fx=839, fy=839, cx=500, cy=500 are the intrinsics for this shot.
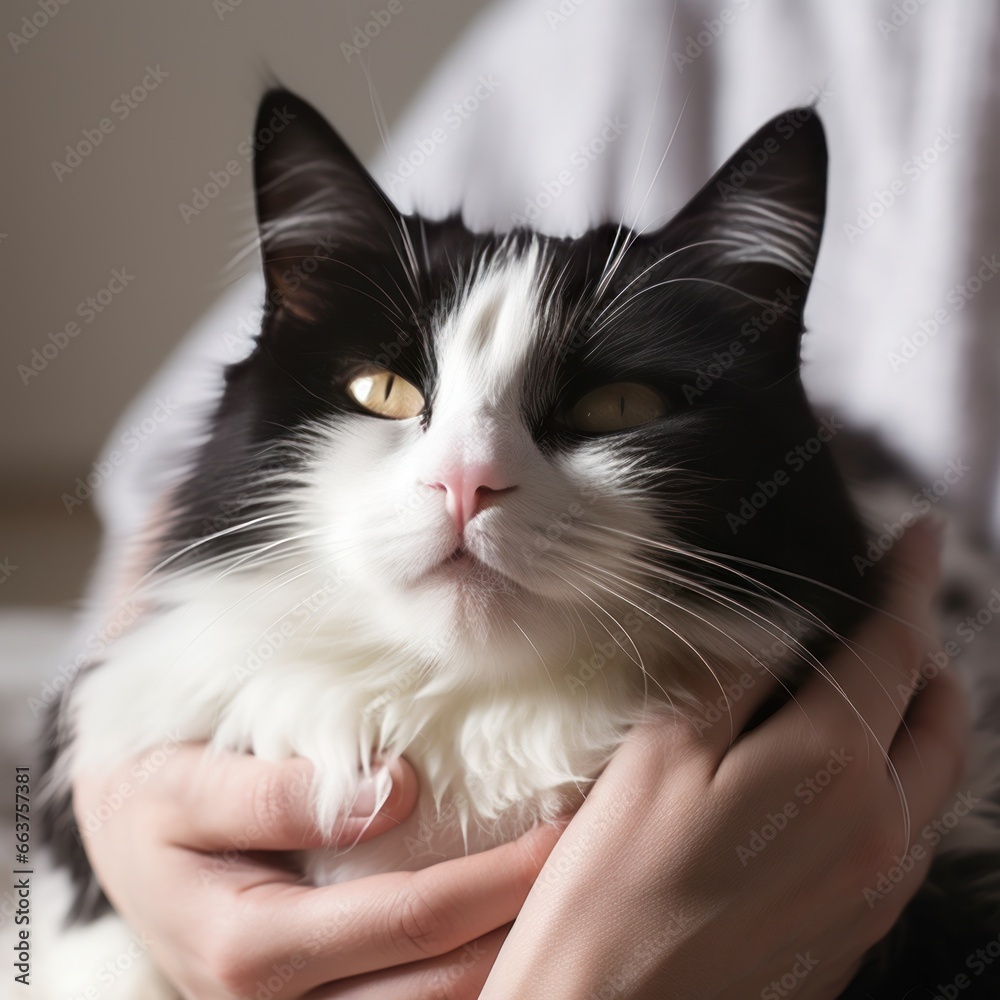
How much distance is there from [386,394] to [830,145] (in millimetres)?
591

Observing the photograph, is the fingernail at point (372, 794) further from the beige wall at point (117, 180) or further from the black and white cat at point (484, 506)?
the beige wall at point (117, 180)

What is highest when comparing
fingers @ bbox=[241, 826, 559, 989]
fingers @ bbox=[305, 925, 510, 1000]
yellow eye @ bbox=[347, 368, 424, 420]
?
A: yellow eye @ bbox=[347, 368, 424, 420]

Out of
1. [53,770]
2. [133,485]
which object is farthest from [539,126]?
[53,770]

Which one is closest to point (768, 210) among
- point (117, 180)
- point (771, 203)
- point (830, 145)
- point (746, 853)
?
point (771, 203)

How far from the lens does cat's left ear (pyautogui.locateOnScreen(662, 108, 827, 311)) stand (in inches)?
25.5

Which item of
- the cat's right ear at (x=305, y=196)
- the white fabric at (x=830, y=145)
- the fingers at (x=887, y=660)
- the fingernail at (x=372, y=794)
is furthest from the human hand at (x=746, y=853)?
the cat's right ear at (x=305, y=196)

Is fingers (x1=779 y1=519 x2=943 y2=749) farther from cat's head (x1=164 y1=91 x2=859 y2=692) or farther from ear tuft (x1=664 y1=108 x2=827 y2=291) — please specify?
ear tuft (x1=664 y1=108 x2=827 y2=291)

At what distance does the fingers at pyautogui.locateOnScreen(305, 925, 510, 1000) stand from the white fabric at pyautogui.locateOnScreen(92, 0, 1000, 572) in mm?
464

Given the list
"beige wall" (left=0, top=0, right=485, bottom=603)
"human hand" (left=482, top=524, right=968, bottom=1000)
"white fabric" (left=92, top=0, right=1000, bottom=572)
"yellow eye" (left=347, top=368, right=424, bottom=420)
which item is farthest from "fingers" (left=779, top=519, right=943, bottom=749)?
"beige wall" (left=0, top=0, right=485, bottom=603)

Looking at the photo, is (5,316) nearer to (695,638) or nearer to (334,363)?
(334,363)

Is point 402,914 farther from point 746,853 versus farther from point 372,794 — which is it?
point 746,853

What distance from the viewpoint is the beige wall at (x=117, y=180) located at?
0.92m

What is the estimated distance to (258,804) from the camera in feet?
2.06

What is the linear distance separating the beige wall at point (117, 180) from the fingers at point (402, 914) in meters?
0.48
